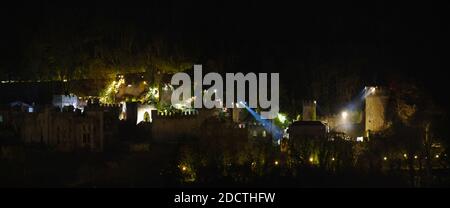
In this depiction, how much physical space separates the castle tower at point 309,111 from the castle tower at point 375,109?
154 cm

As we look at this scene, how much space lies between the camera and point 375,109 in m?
18.3

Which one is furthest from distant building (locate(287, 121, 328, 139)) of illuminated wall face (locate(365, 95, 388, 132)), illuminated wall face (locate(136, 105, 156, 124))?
illuminated wall face (locate(136, 105, 156, 124))

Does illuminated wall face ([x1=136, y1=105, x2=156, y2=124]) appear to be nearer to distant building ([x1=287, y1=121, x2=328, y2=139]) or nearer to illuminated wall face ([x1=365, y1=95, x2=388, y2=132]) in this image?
distant building ([x1=287, y1=121, x2=328, y2=139])

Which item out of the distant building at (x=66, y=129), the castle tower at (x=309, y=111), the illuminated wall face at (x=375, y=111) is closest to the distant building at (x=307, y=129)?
the castle tower at (x=309, y=111)

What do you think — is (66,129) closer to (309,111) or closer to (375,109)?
(309,111)

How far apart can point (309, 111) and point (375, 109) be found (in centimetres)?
191

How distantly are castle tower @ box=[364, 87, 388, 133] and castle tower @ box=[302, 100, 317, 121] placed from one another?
154 centimetres

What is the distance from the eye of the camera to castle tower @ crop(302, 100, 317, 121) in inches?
740

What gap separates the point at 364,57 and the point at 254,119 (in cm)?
590

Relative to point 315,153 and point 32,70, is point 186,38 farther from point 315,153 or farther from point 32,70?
point 315,153

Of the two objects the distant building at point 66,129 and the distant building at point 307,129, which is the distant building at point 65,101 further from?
the distant building at point 307,129

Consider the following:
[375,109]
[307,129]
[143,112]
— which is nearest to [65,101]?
[143,112]

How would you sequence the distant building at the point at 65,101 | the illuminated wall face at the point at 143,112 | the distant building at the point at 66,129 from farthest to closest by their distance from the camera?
the distant building at the point at 65,101
the illuminated wall face at the point at 143,112
the distant building at the point at 66,129

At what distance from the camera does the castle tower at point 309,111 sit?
61.6 ft
